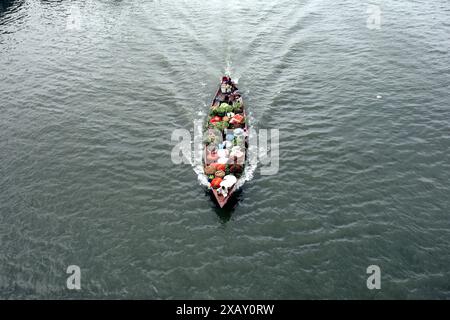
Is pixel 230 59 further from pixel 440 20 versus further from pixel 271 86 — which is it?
pixel 440 20

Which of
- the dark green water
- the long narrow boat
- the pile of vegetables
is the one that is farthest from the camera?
the pile of vegetables

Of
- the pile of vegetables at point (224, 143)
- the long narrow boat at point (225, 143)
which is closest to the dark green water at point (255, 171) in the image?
the long narrow boat at point (225, 143)

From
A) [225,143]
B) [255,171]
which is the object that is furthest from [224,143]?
[255,171]

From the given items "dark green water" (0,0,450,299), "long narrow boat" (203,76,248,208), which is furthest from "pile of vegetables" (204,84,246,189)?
"dark green water" (0,0,450,299)

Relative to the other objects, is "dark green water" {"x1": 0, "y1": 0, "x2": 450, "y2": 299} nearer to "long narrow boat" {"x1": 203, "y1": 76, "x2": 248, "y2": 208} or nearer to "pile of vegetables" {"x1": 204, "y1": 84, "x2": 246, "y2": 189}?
"long narrow boat" {"x1": 203, "y1": 76, "x2": 248, "y2": 208}

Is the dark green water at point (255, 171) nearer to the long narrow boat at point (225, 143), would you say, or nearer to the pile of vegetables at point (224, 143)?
the long narrow boat at point (225, 143)
